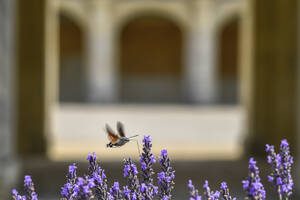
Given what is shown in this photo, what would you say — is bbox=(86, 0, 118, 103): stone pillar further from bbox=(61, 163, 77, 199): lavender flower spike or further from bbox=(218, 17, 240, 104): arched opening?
bbox=(61, 163, 77, 199): lavender flower spike

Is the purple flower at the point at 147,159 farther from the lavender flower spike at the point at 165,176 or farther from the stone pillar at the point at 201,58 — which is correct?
the stone pillar at the point at 201,58

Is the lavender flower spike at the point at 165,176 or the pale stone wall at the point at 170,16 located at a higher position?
the pale stone wall at the point at 170,16

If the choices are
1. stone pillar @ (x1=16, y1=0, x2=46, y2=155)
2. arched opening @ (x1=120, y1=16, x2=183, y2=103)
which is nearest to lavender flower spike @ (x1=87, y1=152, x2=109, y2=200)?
stone pillar @ (x1=16, y1=0, x2=46, y2=155)

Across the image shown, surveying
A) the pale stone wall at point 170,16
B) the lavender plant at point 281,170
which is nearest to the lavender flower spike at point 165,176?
the lavender plant at point 281,170

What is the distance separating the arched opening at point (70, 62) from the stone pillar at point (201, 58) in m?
5.69

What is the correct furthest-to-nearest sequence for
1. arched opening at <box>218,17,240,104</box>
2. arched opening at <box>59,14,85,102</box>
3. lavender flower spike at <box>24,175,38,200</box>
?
arched opening at <box>59,14,85,102</box> → arched opening at <box>218,17,240,104</box> → lavender flower spike at <box>24,175,38,200</box>

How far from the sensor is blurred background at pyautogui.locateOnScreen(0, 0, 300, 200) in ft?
21.7

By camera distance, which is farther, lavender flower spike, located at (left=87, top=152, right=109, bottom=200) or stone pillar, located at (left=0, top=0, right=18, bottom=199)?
stone pillar, located at (left=0, top=0, right=18, bottom=199)

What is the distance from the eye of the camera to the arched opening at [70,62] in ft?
78.1

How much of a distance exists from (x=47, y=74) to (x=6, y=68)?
4157mm

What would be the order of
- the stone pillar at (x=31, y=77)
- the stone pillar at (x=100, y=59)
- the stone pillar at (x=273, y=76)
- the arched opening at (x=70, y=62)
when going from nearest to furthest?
the stone pillar at (x=273, y=76)
the stone pillar at (x=31, y=77)
the stone pillar at (x=100, y=59)
the arched opening at (x=70, y=62)

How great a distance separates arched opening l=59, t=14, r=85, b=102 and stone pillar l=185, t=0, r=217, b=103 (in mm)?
5694

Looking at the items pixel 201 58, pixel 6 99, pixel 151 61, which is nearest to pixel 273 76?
pixel 6 99

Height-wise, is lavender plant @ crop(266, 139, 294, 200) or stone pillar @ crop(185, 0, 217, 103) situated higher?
stone pillar @ crop(185, 0, 217, 103)
